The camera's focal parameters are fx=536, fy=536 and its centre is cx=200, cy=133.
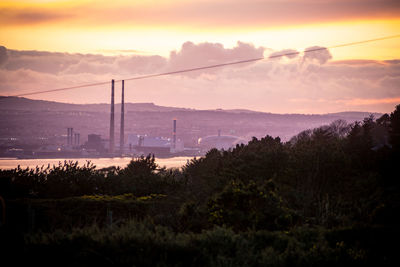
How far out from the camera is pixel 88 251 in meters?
13.7

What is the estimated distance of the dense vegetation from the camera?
571 inches

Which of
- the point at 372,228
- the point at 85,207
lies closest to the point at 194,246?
the point at 372,228

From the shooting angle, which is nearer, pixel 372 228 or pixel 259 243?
pixel 259 243

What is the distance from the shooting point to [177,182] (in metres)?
31.1

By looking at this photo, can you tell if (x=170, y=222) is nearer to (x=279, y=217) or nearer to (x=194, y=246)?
(x=279, y=217)

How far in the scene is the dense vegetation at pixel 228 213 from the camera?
14496 mm

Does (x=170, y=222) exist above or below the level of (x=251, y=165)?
below

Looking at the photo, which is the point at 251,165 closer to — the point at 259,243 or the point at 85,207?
the point at 85,207

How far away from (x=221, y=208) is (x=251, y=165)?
9.34 meters

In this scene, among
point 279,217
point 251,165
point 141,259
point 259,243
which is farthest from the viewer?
point 251,165

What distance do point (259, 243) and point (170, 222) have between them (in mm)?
5488

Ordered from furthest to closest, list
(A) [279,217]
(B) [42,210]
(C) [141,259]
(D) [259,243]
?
(B) [42,210]
(A) [279,217]
(D) [259,243]
(C) [141,259]

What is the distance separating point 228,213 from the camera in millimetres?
19922

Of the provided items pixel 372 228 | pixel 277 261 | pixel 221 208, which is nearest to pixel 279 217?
pixel 221 208
